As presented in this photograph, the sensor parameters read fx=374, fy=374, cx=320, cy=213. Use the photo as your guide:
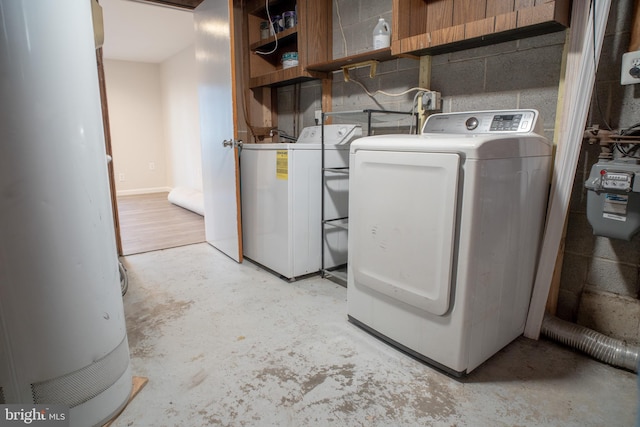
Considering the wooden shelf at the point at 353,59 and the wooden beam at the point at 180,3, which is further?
the wooden beam at the point at 180,3

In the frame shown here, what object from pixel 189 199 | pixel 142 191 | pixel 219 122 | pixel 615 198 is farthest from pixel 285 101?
pixel 142 191

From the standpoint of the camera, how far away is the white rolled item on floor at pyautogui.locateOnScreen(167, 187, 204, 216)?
4719 mm

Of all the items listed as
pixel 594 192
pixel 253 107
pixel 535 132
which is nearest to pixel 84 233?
pixel 535 132

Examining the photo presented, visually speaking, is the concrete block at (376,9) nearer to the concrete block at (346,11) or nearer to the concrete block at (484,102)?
the concrete block at (346,11)

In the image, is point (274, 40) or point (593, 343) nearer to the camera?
point (593, 343)

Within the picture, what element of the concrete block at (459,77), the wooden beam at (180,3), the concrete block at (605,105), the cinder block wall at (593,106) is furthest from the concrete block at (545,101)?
the wooden beam at (180,3)

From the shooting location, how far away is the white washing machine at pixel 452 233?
1403 mm

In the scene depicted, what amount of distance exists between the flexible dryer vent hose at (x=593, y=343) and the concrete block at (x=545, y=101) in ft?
3.12

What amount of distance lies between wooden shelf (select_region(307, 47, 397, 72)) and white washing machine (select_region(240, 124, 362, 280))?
43 centimetres

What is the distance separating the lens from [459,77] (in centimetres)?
211

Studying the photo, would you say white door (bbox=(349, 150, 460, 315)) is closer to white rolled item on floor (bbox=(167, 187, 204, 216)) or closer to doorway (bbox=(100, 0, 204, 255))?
doorway (bbox=(100, 0, 204, 255))

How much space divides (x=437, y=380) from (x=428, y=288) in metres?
0.40

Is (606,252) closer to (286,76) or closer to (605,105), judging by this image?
(605,105)

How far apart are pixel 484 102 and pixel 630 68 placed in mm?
626
